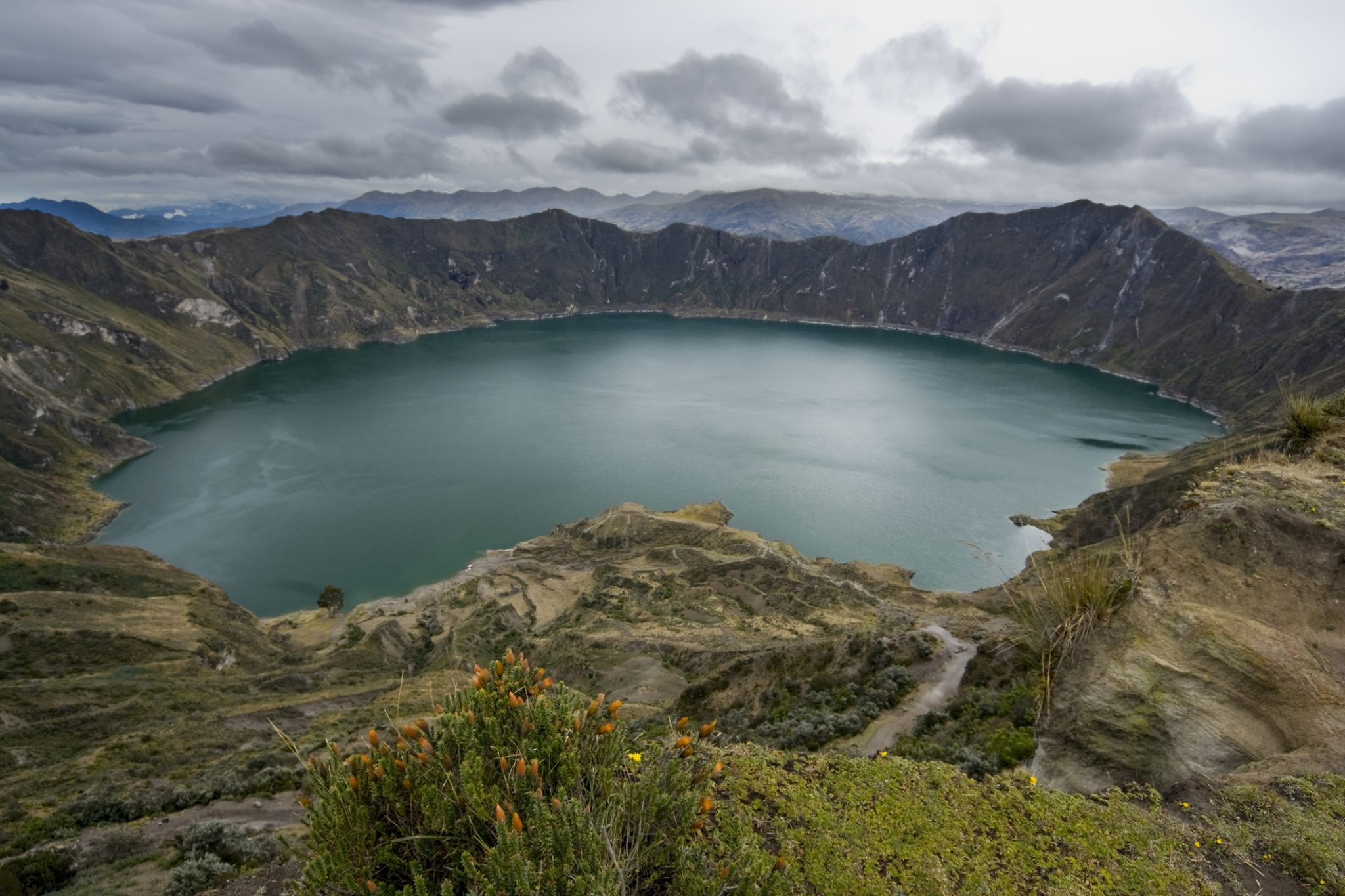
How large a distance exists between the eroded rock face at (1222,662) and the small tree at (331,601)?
5833 centimetres

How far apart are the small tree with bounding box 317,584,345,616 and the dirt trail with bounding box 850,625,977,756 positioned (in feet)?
171

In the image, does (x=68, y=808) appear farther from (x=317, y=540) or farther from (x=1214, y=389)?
(x=1214, y=389)

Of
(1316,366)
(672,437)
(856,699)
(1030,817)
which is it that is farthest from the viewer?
(1316,366)

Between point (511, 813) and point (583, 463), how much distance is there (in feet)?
293

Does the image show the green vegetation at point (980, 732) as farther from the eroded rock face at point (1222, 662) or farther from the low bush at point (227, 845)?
the low bush at point (227, 845)

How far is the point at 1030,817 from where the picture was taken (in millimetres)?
7961

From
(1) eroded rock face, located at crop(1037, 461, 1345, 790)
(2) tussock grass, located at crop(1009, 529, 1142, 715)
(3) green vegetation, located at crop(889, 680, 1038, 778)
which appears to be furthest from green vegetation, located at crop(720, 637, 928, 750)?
(1) eroded rock face, located at crop(1037, 461, 1345, 790)

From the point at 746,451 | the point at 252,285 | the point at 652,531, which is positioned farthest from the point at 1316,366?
the point at 252,285

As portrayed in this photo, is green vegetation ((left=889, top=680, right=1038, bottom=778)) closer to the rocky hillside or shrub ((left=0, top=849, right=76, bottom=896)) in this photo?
the rocky hillside

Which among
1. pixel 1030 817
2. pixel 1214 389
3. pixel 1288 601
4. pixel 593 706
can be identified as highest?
pixel 593 706

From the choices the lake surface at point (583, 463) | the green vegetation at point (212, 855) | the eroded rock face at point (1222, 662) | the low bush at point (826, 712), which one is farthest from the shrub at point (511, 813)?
the lake surface at point (583, 463)

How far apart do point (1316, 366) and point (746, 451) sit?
115m

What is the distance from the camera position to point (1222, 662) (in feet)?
31.9

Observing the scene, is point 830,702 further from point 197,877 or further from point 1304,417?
point 197,877
